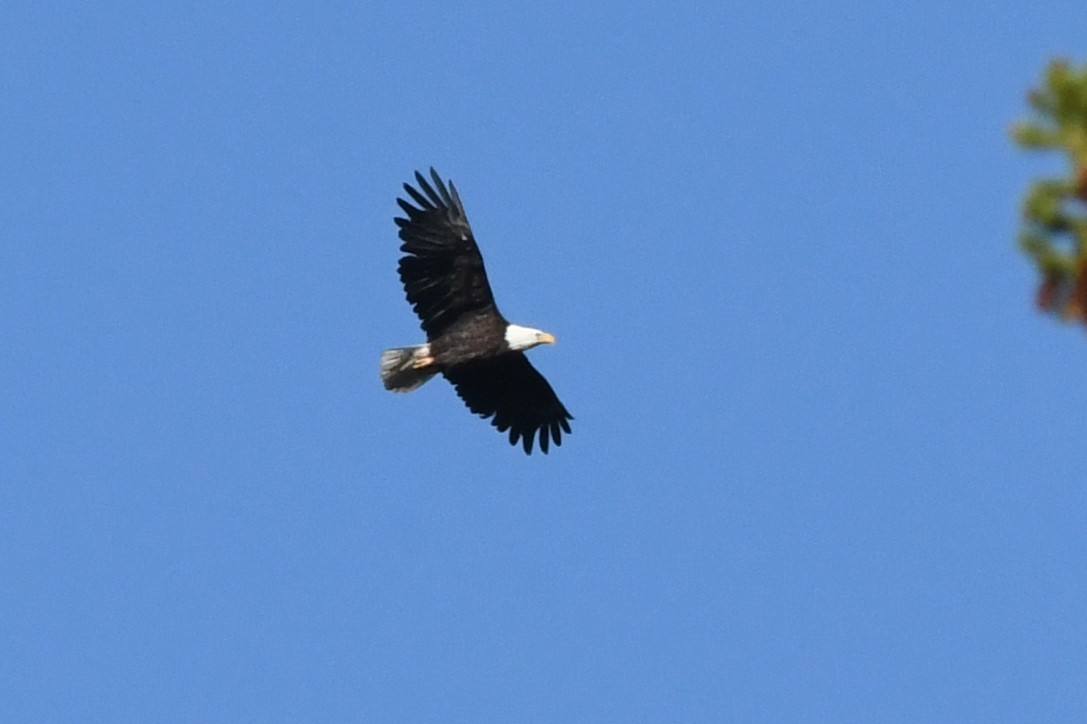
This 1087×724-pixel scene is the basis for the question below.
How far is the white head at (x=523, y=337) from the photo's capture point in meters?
12.8

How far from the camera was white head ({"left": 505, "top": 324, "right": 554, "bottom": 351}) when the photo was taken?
12781 millimetres

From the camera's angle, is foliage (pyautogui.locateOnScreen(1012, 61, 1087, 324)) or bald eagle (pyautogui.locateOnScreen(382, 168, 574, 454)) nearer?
foliage (pyautogui.locateOnScreen(1012, 61, 1087, 324))

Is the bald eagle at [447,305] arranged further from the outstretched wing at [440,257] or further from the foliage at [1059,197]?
the foliage at [1059,197]

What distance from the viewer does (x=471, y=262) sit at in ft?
40.9

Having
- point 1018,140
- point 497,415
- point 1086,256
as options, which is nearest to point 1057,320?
point 1086,256

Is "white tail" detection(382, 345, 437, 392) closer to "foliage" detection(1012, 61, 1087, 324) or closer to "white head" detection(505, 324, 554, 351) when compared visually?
"white head" detection(505, 324, 554, 351)

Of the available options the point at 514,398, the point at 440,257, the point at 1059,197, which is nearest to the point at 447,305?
the point at 440,257

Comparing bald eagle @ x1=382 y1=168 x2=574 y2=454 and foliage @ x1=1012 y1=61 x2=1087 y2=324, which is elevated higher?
bald eagle @ x1=382 y1=168 x2=574 y2=454

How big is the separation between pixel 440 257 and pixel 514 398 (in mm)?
1762

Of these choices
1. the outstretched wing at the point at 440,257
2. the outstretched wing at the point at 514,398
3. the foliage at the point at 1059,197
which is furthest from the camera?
the outstretched wing at the point at 514,398

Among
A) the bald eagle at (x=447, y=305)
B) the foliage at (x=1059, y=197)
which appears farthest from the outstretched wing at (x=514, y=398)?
the foliage at (x=1059, y=197)

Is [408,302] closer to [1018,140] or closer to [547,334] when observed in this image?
[547,334]

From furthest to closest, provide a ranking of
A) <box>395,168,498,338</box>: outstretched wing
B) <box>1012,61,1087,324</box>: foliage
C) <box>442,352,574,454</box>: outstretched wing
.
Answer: <box>442,352,574,454</box>: outstretched wing → <box>395,168,498,338</box>: outstretched wing → <box>1012,61,1087,324</box>: foliage

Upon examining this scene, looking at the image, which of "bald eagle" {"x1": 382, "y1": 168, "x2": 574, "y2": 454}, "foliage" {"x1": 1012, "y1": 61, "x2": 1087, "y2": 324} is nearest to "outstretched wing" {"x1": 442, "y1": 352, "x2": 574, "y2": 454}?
"bald eagle" {"x1": 382, "y1": 168, "x2": 574, "y2": 454}
